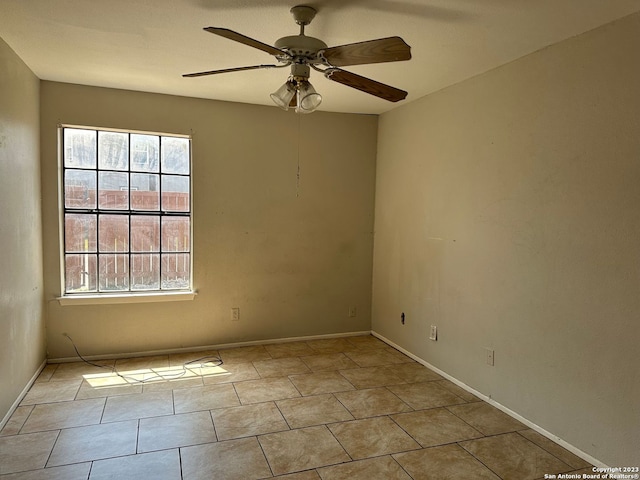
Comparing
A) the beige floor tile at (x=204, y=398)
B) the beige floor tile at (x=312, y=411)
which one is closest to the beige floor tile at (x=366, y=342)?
the beige floor tile at (x=312, y=411)

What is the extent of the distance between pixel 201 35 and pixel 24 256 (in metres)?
1.99

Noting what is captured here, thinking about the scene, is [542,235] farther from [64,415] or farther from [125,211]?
[125,211]

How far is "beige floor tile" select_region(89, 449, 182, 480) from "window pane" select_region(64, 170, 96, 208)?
226 cm

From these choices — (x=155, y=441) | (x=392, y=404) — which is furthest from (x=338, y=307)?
(x=155, y=441)

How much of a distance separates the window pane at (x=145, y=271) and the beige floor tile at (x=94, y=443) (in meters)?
1.49

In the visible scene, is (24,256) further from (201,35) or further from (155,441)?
(201,35)

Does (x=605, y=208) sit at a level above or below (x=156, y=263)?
above

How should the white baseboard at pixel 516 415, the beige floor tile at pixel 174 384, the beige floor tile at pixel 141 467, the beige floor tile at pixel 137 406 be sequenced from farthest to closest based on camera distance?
1. the beige floor tile at pixel 174 384
2. the beige floor tile at pixel 137 406
3. the white baseboard at pixel 516 415
4. the beige floor tile at pixel 141 467

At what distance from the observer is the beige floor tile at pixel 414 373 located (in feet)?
11.4

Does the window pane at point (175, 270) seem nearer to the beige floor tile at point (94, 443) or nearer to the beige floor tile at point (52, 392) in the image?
the beige floor tile at point (52, 392)

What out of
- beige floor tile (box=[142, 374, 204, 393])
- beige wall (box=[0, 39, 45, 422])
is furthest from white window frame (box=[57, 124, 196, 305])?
beige floor tile (box=[142, 374, 204, 393])

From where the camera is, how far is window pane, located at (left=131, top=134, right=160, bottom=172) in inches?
152

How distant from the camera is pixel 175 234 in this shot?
13.2 feet

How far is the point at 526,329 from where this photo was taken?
2.76 meters
